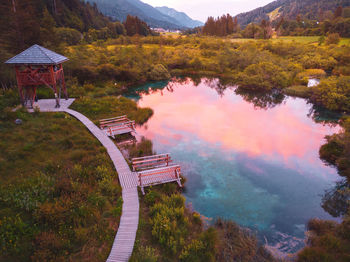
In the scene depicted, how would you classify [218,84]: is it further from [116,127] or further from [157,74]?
[116,127]

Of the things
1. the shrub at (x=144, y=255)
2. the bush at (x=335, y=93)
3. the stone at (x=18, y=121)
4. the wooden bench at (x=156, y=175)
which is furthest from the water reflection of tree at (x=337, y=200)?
the stone at (x=18, y=121)

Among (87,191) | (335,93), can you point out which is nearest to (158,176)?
(87,191)

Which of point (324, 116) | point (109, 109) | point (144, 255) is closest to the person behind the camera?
point (144, 255)

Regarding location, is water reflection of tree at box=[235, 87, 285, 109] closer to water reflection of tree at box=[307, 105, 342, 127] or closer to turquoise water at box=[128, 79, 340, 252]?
turquoise water at box=[128, 79, 340, 252]

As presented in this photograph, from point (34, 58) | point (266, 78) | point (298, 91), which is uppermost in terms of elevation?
point (34, 58)

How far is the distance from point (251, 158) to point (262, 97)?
1912 centimetres

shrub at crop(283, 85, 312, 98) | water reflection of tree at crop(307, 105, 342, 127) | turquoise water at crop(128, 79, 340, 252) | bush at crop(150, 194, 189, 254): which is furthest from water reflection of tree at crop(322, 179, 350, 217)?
shrub at crop(283, 85, 312, 98)

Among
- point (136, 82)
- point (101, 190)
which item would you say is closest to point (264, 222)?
point (101, 190)

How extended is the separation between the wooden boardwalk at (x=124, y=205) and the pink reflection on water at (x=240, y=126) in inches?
184

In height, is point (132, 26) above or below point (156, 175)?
above

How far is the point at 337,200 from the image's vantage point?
13.0m

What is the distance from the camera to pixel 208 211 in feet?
38.7

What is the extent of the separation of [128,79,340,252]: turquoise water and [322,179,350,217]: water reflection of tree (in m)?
0.36

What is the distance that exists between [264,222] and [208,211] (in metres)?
2.93
